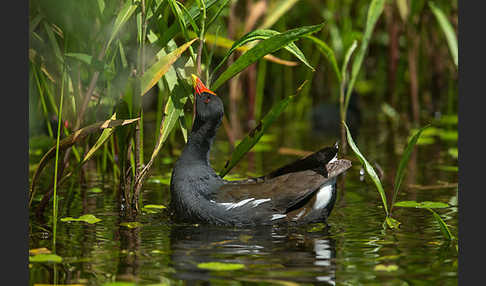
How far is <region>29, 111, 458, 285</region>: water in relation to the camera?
4.30 meters

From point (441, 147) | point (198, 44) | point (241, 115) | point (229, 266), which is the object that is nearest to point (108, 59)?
point (198, 44)

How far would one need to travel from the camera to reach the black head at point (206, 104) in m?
5.58

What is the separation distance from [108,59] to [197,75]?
61cm

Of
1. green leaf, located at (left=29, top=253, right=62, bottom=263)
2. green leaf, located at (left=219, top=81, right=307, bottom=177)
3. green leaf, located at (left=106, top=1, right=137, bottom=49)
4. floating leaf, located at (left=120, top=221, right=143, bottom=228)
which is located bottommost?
green leaf, located at (left=29, top=253, right=62, bottom=263)

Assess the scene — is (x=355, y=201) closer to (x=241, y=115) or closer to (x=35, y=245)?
(x=35, y=245)

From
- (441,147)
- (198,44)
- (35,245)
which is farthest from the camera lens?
(441,147)

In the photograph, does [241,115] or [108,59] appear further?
[241,115]

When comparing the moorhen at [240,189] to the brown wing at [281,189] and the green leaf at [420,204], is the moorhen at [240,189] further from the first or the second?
the green leaf at [420,204]

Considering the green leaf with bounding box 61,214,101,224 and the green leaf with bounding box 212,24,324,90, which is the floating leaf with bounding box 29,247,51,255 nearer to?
the green leaf with bounding box 61,214,101,224

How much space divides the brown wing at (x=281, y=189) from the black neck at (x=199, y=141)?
28cm

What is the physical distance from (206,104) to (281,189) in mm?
763

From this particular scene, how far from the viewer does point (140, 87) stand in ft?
17.7

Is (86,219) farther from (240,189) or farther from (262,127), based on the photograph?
(262,127)

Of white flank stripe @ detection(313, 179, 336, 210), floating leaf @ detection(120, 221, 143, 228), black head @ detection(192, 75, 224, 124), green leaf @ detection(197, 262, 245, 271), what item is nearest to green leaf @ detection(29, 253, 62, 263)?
green leaf @ detection(197, 262, 245, 271)
